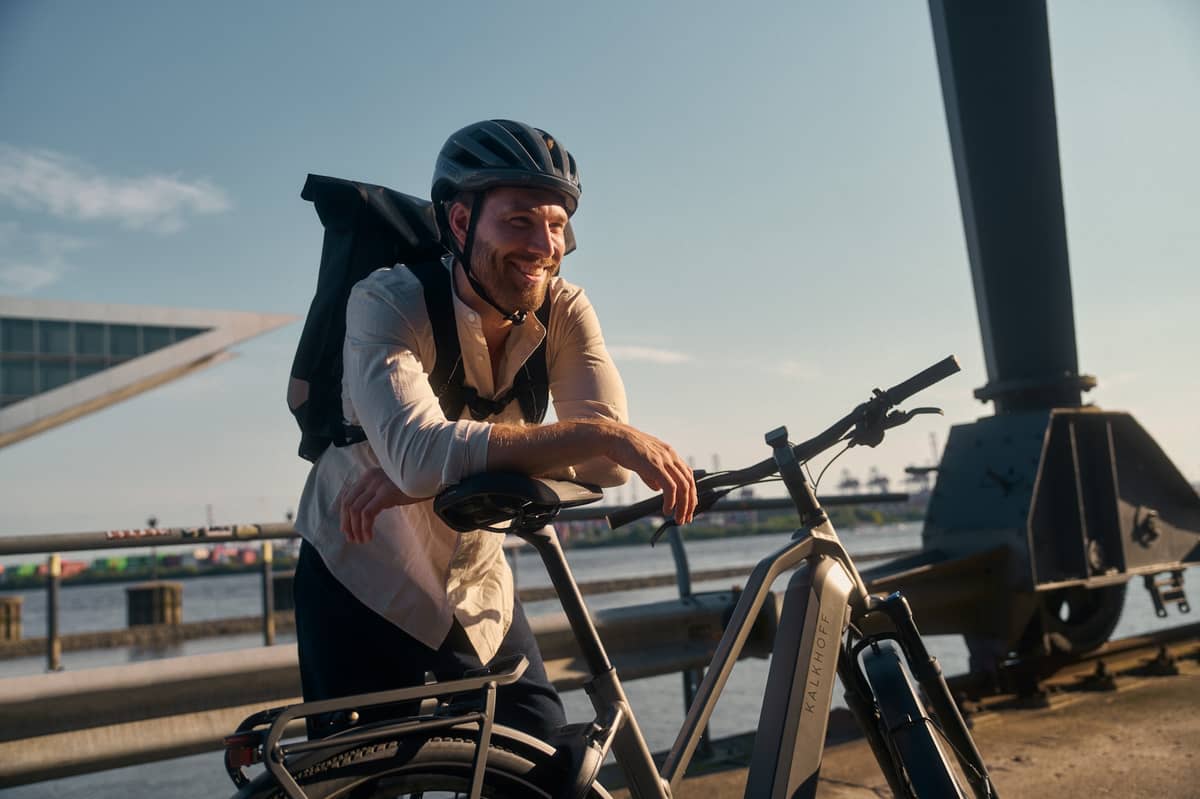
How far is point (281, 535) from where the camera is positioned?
11.4 feet

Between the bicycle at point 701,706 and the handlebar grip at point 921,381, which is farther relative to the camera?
the handlebar grip at point 921,381

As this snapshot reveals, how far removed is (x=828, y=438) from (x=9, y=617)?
1162 inches

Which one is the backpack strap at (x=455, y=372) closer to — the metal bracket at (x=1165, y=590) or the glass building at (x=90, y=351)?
the metal bracket at (x=1165, y=590)

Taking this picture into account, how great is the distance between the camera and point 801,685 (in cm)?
221

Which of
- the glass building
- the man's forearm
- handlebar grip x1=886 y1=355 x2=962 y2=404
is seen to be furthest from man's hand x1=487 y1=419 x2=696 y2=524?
the glass building

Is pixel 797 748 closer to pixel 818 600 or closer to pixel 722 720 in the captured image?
pixel 818 600

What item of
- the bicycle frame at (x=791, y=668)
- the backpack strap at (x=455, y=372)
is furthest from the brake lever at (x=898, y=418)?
the backpack strap at (x=455, y=372)

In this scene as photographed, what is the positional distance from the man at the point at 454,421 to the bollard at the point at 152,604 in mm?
28270

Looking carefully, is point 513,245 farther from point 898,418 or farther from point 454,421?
point 898,418

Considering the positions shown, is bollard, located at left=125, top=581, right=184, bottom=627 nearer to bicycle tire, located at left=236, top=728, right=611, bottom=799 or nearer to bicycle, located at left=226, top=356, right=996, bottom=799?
bicycle, located at left=226, top=356, right=996, bottom=799

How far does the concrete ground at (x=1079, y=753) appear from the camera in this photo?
3.69 m

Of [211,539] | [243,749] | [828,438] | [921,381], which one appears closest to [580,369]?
[828,438]

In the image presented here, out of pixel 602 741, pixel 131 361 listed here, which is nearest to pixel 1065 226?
pixel 602 741

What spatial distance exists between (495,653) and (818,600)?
2.47 feet
